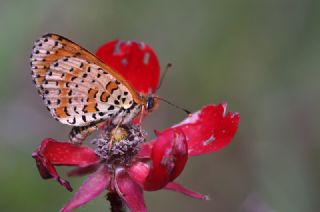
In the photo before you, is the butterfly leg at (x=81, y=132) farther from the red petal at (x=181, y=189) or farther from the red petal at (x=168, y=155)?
the red petal at (x=168, y=155)

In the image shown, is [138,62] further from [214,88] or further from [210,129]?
[214,88]

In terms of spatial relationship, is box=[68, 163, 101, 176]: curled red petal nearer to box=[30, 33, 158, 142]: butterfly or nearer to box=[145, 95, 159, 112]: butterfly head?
box=[30, 33, 158, 142]: butterfly

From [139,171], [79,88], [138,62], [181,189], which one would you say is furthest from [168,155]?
[138,62]

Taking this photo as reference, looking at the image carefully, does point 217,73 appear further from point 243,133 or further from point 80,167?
point 80,167

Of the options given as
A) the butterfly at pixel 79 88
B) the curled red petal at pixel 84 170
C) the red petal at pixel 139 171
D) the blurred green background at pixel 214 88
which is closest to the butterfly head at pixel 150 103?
the butterfly at pixel 79 88

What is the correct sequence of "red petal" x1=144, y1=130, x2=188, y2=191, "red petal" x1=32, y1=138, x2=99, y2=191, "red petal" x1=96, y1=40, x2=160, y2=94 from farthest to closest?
"red petal" x1=96, y1=40, x2=160, y2=94 → "red petal" x1=32, y1=138, x2=99, y2=191 → "red petal" x1=144, y1=130, x2=188, y2=191

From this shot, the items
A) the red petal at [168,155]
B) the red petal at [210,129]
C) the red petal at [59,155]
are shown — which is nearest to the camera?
the red petal at [168,155]

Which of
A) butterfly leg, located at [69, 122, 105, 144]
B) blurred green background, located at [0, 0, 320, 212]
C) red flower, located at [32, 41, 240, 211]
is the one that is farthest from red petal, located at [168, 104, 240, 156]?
Result: blurred green background, located at [0, 0, 320, 212]
